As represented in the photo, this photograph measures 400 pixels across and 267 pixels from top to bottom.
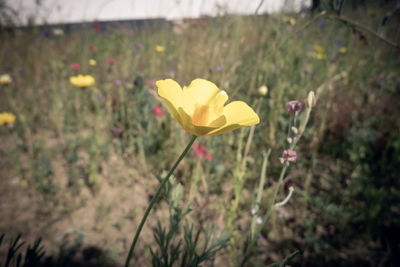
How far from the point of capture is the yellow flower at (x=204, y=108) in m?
0.49

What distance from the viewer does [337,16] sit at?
745 millimetres

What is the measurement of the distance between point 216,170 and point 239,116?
1.03 metres

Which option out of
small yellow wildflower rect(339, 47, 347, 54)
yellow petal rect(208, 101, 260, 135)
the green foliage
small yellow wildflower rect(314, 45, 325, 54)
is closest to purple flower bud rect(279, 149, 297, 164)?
yellow petal rect(208, 101, 260, 135)

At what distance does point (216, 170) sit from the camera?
1536 mm

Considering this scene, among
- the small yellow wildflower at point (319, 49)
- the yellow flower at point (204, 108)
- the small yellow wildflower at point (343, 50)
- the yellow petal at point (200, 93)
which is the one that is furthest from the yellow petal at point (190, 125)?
the small yellow wildflower at point (343, 50)

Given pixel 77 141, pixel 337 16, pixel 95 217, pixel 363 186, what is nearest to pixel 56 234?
pixel 95 217

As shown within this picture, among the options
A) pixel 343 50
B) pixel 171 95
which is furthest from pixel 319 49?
pixel 171 95

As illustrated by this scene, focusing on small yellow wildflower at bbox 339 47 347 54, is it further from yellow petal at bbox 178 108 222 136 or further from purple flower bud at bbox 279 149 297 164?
yellow petal at bbox 178 108 222 136

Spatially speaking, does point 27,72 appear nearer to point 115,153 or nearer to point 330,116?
point 115,153

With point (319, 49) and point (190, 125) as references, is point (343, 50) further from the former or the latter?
point (190, 125)

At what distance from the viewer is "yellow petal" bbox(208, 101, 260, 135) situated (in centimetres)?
48

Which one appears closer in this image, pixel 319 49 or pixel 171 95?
pixel 171 95

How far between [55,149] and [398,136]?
2.87m

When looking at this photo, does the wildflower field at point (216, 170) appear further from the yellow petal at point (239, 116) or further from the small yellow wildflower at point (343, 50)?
the small yellow wildflower at point (343, 50)
